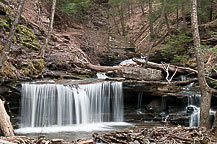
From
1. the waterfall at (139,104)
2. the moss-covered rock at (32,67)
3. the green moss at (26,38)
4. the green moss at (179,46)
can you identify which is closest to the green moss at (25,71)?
the moss-covered rock at (32,67)

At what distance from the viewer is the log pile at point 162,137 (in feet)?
19.4

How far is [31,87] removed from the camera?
10.0m

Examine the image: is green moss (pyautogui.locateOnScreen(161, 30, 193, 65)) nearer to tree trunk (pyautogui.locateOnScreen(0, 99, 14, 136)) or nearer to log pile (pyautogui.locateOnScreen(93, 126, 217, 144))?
log pile (pyautogui.locateOnScreen(93, 126, 217, 144))

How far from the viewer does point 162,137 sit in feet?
20.1

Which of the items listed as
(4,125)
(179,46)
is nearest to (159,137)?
(4,125)

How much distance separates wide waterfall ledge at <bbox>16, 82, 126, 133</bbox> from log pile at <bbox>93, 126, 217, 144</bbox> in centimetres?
382

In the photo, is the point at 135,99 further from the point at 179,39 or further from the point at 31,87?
the point at 179,39

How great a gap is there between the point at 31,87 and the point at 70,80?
286 centimetres

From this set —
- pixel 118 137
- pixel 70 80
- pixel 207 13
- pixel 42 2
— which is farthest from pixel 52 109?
pixel 207 13

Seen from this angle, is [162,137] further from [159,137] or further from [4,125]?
[4,125]

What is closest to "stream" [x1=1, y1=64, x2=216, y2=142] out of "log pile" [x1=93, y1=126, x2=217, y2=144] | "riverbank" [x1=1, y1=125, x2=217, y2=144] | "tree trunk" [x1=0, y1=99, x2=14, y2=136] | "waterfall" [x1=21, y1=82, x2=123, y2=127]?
"waterfall" [x1=21, y1=82, x2=123, y2=127]

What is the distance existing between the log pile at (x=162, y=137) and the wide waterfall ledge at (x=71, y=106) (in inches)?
150

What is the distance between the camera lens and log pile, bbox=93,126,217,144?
19.4 ft

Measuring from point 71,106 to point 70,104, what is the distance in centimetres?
12
